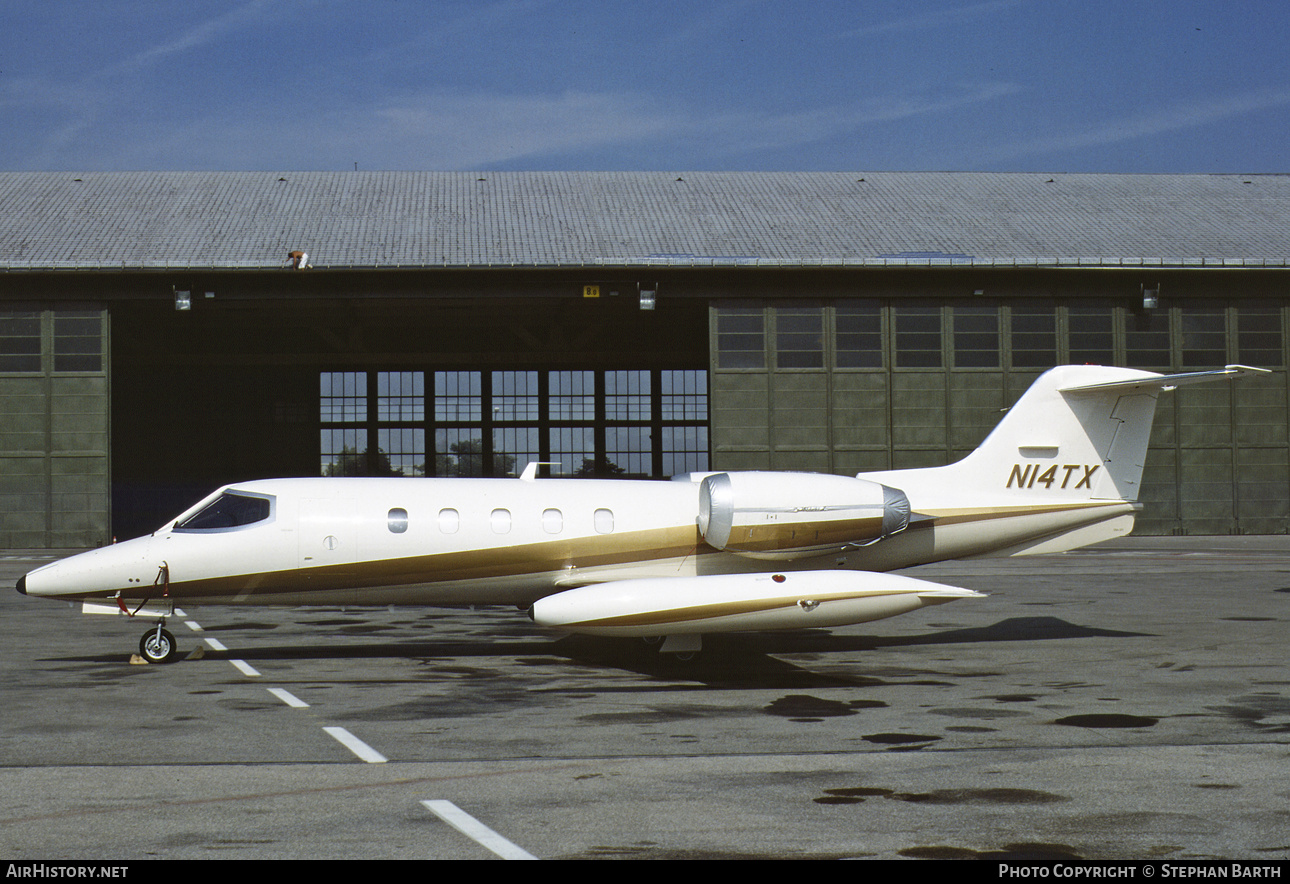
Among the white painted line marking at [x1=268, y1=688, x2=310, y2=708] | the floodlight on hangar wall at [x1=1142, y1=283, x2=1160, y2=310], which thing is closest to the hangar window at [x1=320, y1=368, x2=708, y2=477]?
the floodlight on hangar wall at [x1=1142, y1=283, x2=1160, y2=310]

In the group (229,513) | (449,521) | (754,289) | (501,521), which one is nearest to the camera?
(229,513)

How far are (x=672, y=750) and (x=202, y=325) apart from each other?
45.7m

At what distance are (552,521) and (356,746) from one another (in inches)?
253

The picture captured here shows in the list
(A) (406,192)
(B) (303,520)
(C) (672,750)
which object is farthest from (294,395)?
(C) (672,750)

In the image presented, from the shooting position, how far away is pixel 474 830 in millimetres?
7586

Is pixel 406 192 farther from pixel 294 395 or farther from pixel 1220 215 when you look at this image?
pixel 1220 215

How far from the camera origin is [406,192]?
47.7m

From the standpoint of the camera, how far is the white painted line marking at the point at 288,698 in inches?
496

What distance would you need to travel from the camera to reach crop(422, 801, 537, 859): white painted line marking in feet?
23.2

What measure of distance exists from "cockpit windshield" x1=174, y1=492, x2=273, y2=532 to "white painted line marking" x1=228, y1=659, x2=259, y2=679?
174cm

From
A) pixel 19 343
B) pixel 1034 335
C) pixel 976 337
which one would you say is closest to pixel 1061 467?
pixel 976 337

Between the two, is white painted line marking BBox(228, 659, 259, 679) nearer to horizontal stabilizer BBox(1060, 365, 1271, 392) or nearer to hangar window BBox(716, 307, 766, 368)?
horizontal stabilizer BBox(1060, 365, 1271, 392)

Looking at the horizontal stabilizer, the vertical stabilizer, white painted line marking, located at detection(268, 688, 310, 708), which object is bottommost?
white painted line marking, located at detection(268, 688, 310, 708)

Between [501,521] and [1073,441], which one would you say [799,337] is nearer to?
[1073,441]
